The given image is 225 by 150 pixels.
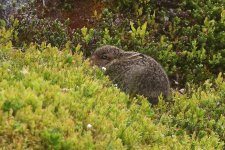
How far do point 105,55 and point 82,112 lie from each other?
3.79 metres

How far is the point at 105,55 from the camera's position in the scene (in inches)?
418

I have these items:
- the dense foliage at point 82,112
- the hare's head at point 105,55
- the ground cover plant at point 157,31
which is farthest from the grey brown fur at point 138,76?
the ground cover plant at point 157,31

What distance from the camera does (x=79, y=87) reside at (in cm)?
786

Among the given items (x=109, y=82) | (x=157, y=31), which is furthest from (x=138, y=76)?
(x=157, y=31)

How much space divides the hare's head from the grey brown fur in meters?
0.11

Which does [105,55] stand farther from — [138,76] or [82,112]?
[82,112]

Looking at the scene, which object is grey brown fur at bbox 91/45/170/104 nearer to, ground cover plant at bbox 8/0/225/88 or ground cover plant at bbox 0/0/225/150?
ground cover plant at bbox 0/0/225/150

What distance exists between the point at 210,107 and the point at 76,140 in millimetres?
4336

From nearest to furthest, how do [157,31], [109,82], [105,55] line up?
[109,82] < [105,55] < [157,31]

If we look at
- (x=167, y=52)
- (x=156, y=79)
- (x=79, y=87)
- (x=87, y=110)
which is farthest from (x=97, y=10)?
(x=87, y=110)

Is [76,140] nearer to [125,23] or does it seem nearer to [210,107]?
[210,107]

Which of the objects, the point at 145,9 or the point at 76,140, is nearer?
the point at 76,140

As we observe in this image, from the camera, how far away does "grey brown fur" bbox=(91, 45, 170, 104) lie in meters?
9.88

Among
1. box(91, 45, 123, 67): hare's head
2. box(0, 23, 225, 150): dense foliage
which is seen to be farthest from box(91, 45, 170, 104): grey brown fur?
box(0, 23, 225, 150): dense foliage
